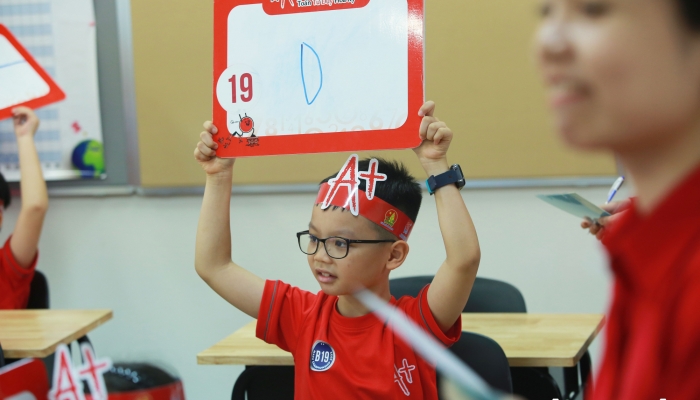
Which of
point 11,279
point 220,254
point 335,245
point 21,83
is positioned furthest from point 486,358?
point 21,83

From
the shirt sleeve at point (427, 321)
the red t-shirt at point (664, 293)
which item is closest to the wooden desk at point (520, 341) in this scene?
the shirt sleeve at point (427, 321)

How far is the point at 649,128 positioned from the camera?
1.33 ft

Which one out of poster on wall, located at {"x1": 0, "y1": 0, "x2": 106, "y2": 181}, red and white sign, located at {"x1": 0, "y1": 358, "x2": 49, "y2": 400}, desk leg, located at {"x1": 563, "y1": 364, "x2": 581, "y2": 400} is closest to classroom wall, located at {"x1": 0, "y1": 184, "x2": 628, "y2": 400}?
poster on wall, located at {"x1": 0, "y1": 0, "x2": 106, "y2": 181}

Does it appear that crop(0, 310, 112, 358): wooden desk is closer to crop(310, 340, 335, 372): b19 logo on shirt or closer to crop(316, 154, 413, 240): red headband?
crop(310, 340, 335, 372): b19 logo on shirt

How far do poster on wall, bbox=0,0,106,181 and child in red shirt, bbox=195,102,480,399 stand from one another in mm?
1697

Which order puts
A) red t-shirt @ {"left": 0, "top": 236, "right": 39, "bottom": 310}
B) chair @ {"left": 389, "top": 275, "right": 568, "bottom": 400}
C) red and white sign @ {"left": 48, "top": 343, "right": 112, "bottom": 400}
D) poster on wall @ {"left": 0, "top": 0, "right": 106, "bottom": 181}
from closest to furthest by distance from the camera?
red and white sign @ {"left": 48, "top": 343, "right": 112, "bottom": 400} < chair @ {"left": 389, "top": 275, "right": 568, "bottom": 400} < red t-shirt @ {"left": 0, "top": 236, "right": 39, "bottom": 310} < poster on wall @ {"left": 0, "top": 0, "right": 106, "bottom": 181}

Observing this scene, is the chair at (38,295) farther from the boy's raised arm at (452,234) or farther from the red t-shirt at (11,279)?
the boy's raised arm at (452,234)

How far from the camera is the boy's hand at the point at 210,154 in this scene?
5.14 feet

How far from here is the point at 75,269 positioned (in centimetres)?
331

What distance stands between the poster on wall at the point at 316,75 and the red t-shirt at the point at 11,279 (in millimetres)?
1378

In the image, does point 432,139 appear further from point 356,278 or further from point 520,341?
point 520,341

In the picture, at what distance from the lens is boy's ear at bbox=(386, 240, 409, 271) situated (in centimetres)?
165

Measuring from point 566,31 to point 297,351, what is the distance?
1339mm

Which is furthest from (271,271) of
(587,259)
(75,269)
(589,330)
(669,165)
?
(669,165)
